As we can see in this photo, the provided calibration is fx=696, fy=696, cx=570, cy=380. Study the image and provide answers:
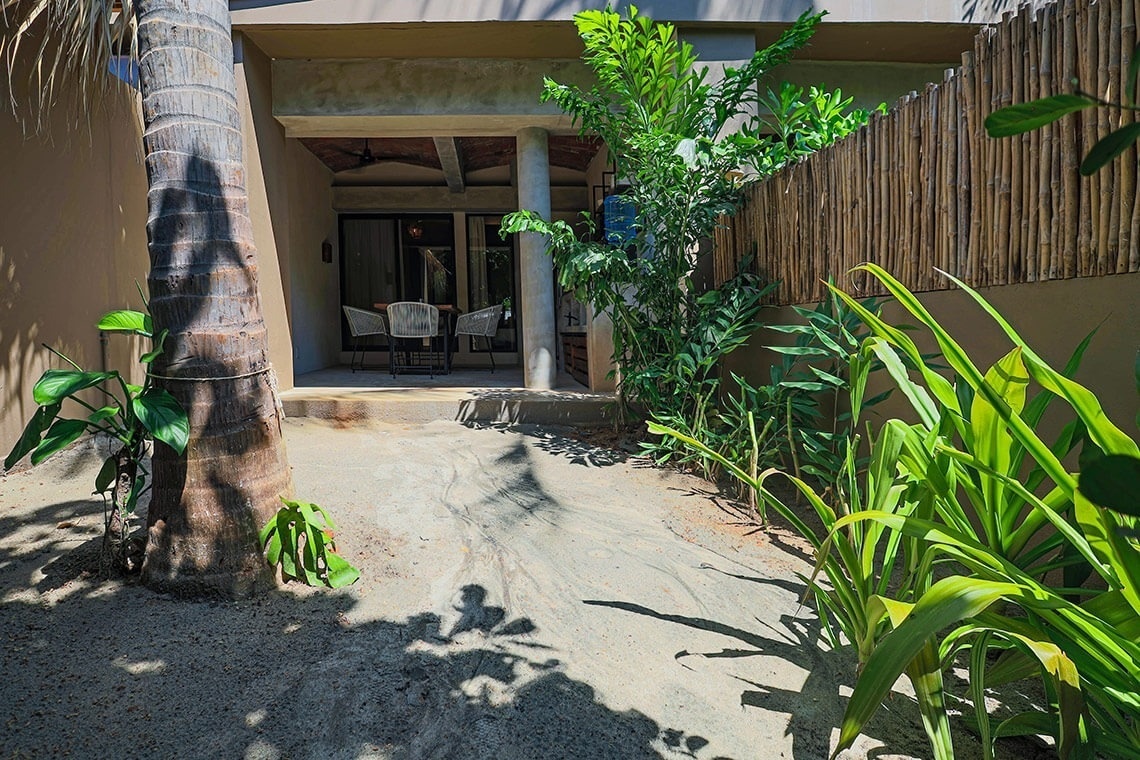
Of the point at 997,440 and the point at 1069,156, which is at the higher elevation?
the point at 1069,156

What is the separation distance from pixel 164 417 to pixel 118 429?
0.37m

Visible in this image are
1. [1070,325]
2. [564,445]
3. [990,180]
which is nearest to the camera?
[1070,325]

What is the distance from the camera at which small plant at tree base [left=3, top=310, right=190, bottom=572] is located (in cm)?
199

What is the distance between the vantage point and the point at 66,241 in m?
3.98

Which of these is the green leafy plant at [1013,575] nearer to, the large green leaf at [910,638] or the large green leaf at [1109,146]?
the large green leaf at [910,638]

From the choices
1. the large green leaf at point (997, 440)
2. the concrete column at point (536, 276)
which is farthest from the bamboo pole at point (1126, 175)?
the concrete column at point (536, 276)

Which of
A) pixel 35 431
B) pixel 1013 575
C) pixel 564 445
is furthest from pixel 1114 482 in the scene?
pixel 564 445

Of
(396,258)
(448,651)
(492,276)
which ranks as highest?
(396,258)

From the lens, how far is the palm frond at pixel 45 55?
3133 mm

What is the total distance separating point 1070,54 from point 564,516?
2424 mm

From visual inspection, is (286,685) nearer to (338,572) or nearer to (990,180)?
(338,572)

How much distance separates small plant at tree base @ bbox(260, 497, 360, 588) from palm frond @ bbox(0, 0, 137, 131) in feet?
7.22

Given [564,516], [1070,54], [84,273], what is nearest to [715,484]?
[564,516]

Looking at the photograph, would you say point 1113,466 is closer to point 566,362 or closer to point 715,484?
point 715,484
